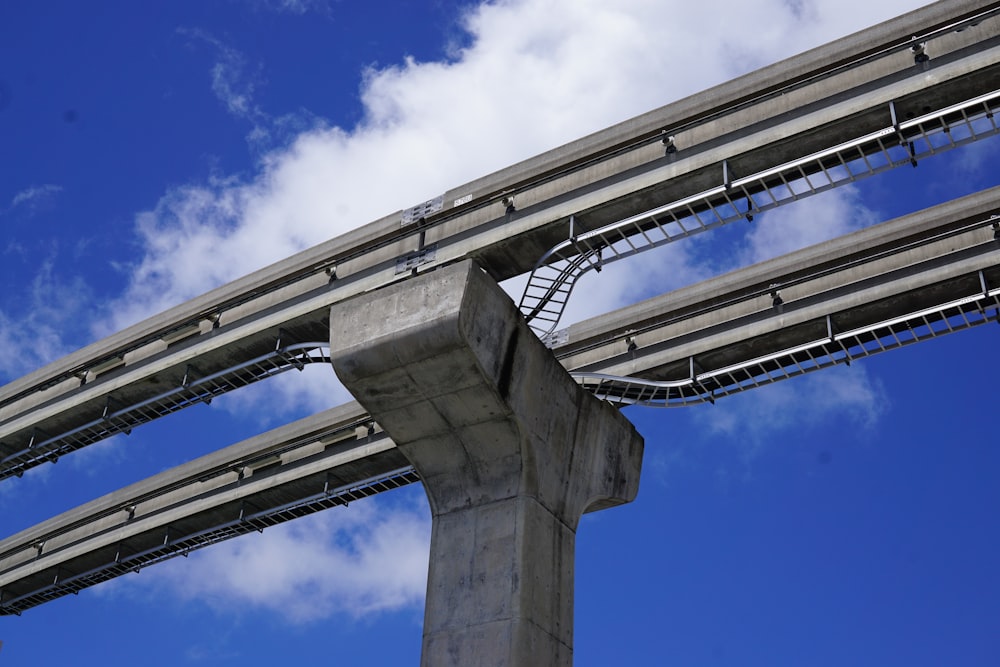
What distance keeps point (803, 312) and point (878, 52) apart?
16.8 ft

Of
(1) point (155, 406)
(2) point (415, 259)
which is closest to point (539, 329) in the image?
(2) point (415, 259)

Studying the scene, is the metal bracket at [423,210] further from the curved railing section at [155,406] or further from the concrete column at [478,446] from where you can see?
the concrete column at [478,446]

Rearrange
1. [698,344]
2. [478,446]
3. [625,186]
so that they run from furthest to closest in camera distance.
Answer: [698,344] < [625,186] < [478,446]

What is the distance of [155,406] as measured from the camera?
92.7 ft

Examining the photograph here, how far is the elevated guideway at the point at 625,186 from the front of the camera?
1953 centimetres

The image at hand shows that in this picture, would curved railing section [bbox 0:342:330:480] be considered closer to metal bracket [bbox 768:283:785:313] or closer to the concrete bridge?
the concrete bridge

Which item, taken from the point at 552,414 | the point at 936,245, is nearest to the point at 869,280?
the point at 936,245

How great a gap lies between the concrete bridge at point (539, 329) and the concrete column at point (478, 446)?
0.12 ft

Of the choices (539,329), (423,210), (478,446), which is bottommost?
(478,446)

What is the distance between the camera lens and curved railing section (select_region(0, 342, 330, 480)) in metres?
25.6

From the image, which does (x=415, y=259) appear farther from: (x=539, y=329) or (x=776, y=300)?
(x=776, y=300)

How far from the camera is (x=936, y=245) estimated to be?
22094mm

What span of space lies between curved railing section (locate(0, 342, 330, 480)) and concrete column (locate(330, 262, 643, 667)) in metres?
7.11

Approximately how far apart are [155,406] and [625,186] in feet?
40.9
